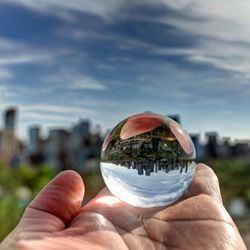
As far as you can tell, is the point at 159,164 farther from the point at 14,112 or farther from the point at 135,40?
the point at 14,112

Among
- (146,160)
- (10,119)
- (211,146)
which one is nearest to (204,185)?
(146,160)

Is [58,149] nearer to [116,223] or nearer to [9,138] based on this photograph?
[9,138]

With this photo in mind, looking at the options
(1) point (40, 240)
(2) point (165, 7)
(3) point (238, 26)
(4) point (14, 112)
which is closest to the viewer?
(1) point (40, 240)

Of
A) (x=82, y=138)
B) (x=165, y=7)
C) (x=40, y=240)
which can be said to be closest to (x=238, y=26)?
(x=165, y=7)

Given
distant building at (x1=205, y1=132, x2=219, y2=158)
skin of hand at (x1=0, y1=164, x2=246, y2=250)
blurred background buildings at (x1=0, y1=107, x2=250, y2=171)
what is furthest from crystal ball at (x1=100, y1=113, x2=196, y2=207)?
blurred background buildings at (x1=0, y1=107, x2=250, y2=171)

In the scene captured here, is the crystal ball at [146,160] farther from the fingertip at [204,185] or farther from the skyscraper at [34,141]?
the skyscraper at [34,141]

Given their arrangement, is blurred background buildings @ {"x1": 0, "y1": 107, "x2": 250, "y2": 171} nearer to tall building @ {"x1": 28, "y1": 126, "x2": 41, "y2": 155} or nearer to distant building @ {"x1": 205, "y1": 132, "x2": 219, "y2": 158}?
tall building @ {"x1": 28, "y1": 126, "x2": 41, "y2": 155}
